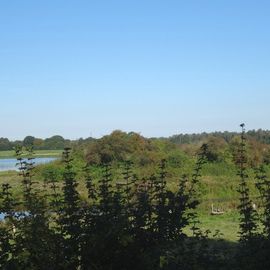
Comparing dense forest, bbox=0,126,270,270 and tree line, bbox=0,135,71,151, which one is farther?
tree line, bbox=0,135,71,151

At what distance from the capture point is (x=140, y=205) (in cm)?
675

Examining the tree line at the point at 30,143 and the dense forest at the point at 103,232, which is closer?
the dense forest at the point at 103,232

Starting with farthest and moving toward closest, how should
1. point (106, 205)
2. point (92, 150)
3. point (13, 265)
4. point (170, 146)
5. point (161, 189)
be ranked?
point (170, 146) → point (92, 150) → point (161, 189) → point (106, 205) → point (13, 265)

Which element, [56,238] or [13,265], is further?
[56,238]

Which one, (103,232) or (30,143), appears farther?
(30,143)

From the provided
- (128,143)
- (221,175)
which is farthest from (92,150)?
(221,175)

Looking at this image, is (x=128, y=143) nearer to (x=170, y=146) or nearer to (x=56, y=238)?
(x=170, y=146)

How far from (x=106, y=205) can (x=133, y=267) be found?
99 centimetres

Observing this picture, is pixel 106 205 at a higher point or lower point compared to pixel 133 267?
higher

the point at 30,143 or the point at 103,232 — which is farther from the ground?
the point at 30,143

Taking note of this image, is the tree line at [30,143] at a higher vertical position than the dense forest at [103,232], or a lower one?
higher

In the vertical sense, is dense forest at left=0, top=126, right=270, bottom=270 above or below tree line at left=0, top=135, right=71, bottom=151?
below

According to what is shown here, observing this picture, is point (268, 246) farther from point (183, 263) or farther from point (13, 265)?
point (13, 265)

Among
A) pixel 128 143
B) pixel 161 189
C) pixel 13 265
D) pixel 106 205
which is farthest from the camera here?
pixel 128 143
